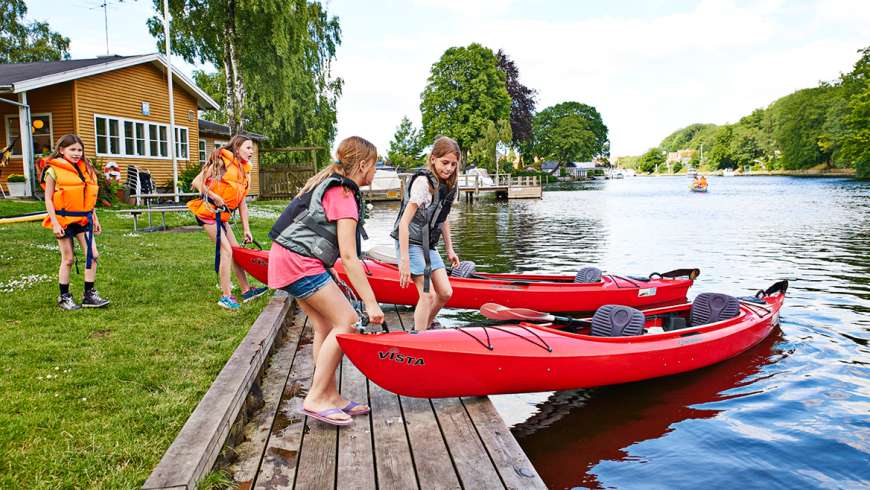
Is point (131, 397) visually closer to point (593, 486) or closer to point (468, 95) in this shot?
point (593, 486)

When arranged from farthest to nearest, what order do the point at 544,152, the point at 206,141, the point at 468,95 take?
1. the point at 544,152
2. the point at 468,95
3. the point at 206,141

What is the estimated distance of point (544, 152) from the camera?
339 feet

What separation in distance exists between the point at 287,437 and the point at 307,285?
3.28 ft

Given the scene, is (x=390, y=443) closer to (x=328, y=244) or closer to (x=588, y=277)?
(x=328, y=244)

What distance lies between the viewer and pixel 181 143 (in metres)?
27.3

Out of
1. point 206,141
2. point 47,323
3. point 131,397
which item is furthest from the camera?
point 206,141

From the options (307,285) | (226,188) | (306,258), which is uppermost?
(226,188)

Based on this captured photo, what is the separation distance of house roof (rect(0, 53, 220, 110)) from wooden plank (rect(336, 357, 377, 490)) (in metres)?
19.1

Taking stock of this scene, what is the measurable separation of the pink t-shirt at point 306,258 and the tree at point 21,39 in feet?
155

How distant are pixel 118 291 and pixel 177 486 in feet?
19.2

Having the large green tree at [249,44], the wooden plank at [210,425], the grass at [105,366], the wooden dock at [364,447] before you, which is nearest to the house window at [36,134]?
the large green tree at [249,44]

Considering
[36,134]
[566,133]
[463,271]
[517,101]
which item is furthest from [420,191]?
[566,133]

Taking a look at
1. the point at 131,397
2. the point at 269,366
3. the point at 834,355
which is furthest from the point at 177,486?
the point at 834,355

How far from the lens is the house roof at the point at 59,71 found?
61.9 feet
